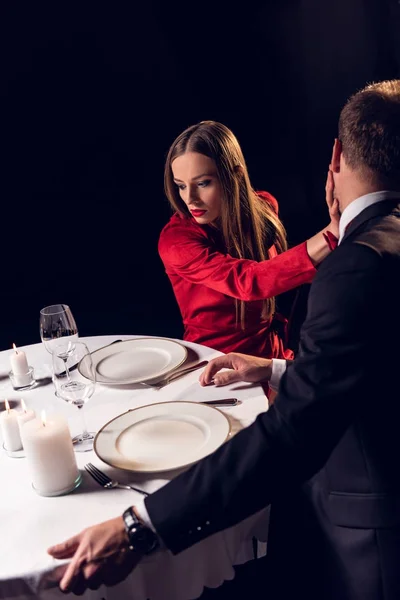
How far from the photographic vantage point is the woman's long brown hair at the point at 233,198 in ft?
7.07

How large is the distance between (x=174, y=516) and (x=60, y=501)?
0.95 ft

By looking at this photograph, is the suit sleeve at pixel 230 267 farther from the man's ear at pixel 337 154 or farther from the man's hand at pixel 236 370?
the man's ear at pixel 337 154

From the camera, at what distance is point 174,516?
96 cm

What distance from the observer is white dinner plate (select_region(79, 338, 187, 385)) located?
1632mm

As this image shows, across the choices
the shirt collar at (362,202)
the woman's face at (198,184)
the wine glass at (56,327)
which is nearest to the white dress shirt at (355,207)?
the shirt collar at (362,202)

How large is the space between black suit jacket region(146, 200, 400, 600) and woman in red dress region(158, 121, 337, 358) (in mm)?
1046

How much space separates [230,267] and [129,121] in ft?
5.53

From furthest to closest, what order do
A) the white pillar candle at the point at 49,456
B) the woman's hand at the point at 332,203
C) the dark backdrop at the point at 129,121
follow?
the dark backdrop at the point at 129,121, the woman's hand at the point at 332,203, the white pillar candle at the point at 49,456

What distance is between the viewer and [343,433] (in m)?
0.94

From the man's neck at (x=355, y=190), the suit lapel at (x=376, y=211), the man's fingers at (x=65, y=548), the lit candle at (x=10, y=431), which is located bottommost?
the man's fingers at (x=65, y=548)

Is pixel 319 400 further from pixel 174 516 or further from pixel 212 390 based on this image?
pixel 212 390

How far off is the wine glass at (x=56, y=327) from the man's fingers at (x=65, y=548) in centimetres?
72

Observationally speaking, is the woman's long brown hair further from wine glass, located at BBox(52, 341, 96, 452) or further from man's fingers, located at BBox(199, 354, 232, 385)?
wine glass, located at BBox(52, 341, 96, 452)

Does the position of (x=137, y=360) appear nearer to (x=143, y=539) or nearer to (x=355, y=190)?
(x=143, y=539)
